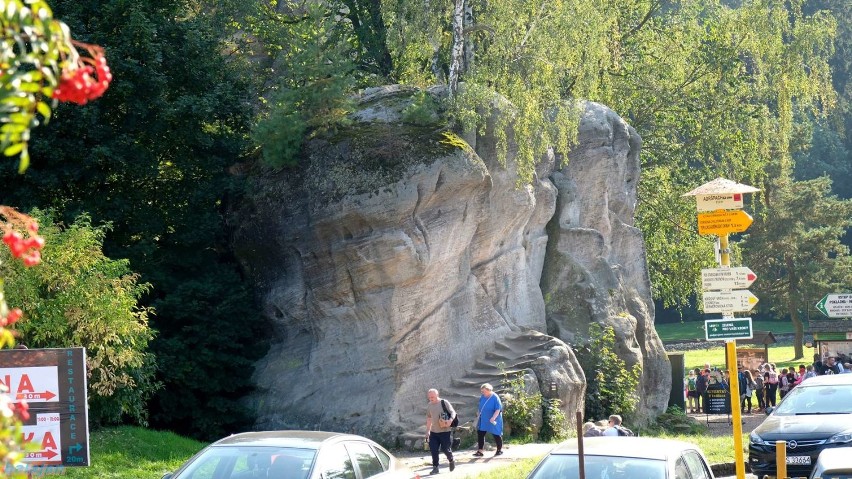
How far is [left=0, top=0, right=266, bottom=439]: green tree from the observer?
22.8 meters

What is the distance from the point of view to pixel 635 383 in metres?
27.2

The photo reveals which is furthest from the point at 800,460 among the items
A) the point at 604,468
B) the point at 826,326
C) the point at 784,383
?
the point at 784,383

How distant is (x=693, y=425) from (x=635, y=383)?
3.22m

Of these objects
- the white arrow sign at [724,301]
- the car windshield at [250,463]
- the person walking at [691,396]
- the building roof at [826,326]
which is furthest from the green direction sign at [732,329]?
the person walking at [691,396]

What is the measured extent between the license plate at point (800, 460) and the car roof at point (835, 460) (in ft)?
15.1

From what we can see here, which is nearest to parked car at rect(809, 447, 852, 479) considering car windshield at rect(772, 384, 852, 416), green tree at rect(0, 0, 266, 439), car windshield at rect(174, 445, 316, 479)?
car windshield at rect(174, 445, 316, 479)

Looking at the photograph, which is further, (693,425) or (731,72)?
(731,72)

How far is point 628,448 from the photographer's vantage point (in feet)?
36.6

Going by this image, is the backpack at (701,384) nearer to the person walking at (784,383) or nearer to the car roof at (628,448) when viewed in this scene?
Answer: the person walking at (784,383)

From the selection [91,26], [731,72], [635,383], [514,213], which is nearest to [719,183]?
[514,213]

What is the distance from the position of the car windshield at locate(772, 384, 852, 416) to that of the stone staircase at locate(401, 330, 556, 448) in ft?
22.2

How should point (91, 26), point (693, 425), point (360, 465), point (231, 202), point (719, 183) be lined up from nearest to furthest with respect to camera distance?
point (360, 465)
point (719, 183)
point (91, 26)
point (231, 202)
point (693, 425)

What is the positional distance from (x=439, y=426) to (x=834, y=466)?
329 inches

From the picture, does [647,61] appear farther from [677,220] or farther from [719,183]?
[719,183]
